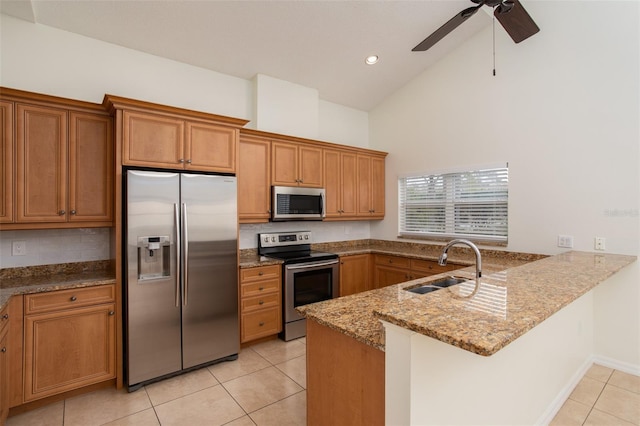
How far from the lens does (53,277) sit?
Result: 255 cm

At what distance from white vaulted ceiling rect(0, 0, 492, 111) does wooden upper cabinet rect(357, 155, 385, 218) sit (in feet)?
3.83

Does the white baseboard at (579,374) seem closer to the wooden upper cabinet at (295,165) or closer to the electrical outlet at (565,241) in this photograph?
the electrical outlet at (565,241)

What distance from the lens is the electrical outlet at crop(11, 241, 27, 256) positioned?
8.31ft

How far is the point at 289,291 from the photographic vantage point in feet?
11.3

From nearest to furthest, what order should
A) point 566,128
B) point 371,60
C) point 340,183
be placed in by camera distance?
point 566,128
point 371,60
point 340,183

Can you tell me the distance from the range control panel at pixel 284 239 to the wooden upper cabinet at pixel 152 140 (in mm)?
1436

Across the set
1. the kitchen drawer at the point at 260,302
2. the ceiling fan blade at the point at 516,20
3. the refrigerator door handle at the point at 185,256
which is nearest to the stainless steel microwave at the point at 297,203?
the kitchen drawer at the point at 260,302

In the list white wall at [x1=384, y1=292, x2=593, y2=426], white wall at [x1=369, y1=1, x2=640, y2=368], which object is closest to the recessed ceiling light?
white wall at [x1=369, y1=1, x2=640, y2=368]

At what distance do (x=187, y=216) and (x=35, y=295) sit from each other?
44.8 inches

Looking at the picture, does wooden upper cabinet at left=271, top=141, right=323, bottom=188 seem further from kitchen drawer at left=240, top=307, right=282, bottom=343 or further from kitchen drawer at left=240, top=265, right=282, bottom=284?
kitchen drawer at left=240, top=307, right=282, bottom=343

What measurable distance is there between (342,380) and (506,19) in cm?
274

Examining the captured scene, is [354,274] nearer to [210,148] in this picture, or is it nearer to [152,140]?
[210,148]

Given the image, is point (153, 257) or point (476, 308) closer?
point (476, 308)

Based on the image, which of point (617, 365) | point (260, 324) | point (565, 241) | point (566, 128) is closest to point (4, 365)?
point (260, 324)
